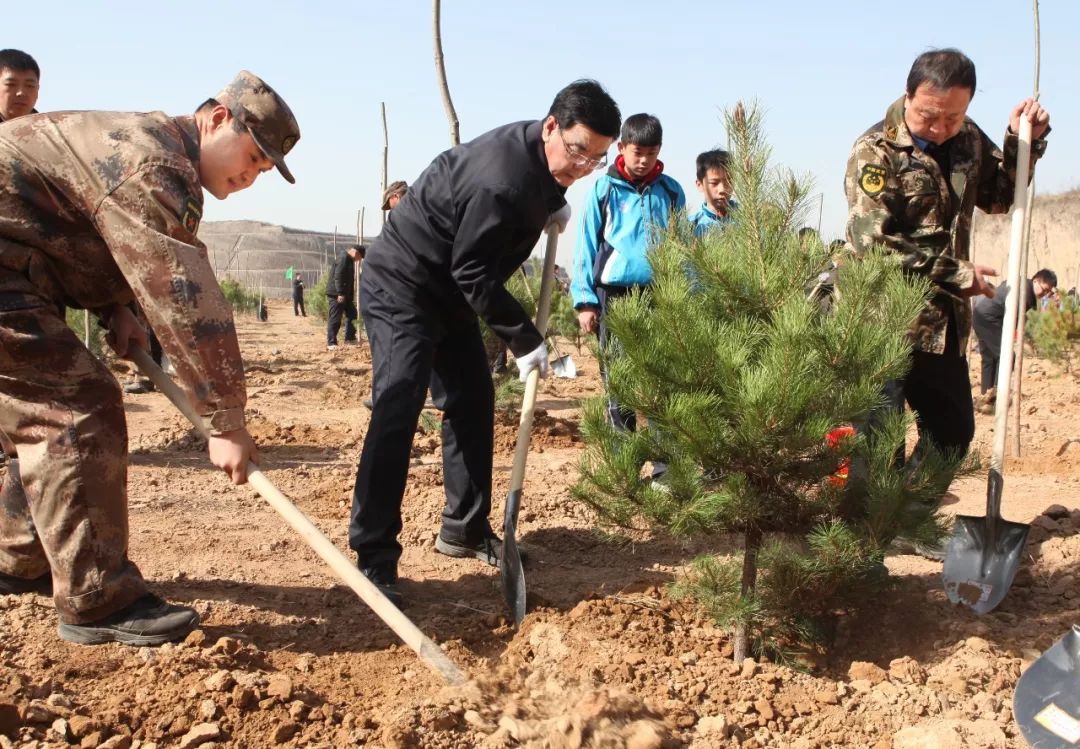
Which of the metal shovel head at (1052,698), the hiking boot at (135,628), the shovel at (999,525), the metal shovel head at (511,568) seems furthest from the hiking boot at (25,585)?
the shovel at (999,525)

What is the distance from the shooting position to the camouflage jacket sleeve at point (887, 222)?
3.05m

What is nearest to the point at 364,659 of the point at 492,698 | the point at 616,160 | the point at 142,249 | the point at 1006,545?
the point at 492,698

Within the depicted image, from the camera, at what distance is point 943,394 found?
335 centimetres

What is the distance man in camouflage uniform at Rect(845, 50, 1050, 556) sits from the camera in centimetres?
304

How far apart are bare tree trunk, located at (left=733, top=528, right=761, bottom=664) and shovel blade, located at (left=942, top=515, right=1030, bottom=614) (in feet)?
2.72

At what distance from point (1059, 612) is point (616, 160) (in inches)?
108

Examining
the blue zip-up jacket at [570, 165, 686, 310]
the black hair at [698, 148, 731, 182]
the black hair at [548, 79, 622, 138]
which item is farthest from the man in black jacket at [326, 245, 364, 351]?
the black hair at [548, 79, 622, 138]

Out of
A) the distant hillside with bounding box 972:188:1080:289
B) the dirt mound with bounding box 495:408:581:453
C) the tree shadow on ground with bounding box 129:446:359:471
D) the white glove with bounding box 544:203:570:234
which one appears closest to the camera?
the white glove with bounding box 544:203:570:234

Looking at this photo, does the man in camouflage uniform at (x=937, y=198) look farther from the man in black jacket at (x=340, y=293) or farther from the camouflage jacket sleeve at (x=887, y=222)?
the man in black jacket at (x=340, y=293)

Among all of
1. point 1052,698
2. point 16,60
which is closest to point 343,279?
point 16,60

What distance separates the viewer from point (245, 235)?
53.0 metres

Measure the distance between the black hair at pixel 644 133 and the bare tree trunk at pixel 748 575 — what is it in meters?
2.39

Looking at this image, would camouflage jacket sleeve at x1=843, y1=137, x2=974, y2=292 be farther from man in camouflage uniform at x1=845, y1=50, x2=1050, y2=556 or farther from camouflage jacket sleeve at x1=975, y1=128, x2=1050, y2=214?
camouflage jacket sleeve at x1=975, y1=128, x2=1050, y2=214

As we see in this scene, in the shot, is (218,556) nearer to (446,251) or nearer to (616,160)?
(446,251)
